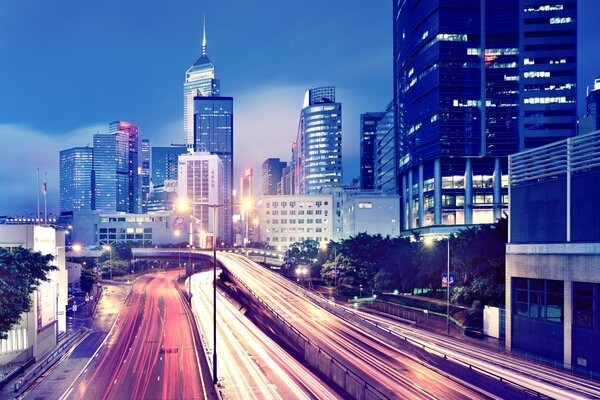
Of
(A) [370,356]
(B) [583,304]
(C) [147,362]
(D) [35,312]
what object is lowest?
(C) [147,362]

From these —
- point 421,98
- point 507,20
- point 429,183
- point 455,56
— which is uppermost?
point 507,20

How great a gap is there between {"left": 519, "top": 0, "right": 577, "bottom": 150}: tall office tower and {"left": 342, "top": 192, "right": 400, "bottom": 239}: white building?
46.1m

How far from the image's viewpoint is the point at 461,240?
7431cm

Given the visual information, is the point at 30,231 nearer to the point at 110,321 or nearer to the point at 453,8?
the point at 110,321

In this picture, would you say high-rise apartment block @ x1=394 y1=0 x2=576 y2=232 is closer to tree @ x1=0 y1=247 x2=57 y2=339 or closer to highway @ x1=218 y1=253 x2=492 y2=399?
highway @ x1=218 y1=253 x2=492 y2=399

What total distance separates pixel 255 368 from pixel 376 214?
126 meters

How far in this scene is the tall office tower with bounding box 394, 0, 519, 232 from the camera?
Result: 14088 centimetres

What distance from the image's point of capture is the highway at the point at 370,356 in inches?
1471

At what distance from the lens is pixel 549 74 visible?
140000 millimetres

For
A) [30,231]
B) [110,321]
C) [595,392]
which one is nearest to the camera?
[595,392]

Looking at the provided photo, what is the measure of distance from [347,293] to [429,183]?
195 feet

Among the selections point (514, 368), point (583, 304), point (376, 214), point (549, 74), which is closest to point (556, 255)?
point (583, 304)

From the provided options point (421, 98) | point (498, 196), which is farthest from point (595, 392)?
point (421, 98)

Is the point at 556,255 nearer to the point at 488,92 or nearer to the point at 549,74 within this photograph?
the point at 488,92
